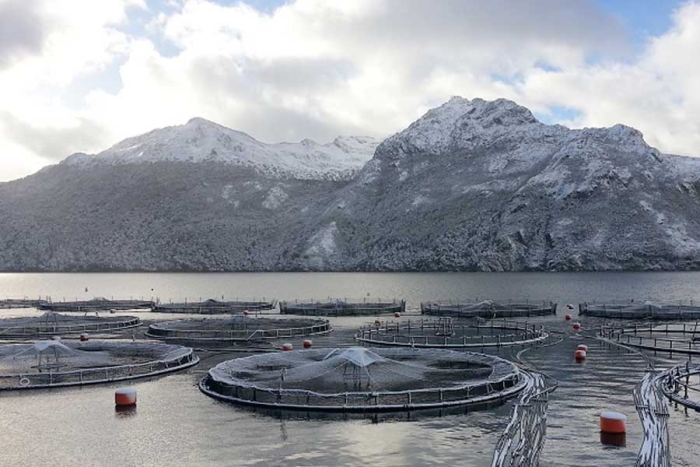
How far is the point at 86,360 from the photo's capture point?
188ft

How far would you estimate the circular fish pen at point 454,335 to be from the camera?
235 ft

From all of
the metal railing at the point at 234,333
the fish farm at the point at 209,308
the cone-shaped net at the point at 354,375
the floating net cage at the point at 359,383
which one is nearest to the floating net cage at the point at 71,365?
the floating net cage at the point at 359,383

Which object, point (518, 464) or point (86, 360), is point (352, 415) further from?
point (86, 360)

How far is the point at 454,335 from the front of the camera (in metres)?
81.7

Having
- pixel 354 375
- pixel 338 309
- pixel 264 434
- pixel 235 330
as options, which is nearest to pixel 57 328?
pixel 235 330

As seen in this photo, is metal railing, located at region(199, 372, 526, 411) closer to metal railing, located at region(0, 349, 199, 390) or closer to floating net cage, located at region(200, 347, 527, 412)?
floating net cage, located at region(200, 347, 527, 412)

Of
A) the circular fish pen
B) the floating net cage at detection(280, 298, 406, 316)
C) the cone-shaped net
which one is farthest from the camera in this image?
the floating net cage at detection(280, 298, 406, 316)

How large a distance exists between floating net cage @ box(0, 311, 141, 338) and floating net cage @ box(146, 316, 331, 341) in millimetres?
8450

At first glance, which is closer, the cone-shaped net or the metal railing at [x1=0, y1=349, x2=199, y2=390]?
the cone-shaped net

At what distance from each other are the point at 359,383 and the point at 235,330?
133 ft

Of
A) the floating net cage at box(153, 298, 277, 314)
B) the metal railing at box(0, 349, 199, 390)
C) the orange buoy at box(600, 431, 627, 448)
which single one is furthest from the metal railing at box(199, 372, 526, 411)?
the floating net cage at box(153, 298, 277, 314)

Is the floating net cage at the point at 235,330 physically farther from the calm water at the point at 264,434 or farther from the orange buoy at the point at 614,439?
the orange buoy at the point at 614,439

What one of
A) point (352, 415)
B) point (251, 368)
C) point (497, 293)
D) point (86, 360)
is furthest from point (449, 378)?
point (497, 293)

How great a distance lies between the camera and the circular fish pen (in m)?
71.6
